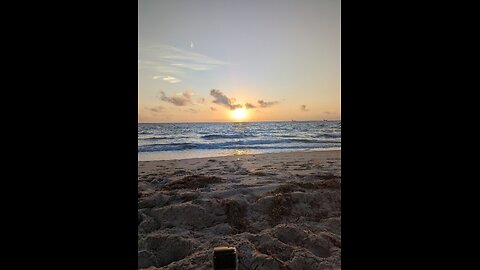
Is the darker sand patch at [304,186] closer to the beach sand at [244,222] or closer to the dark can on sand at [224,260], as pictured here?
the beach sand at [244,222]

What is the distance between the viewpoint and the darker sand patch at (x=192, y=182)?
4255 mm

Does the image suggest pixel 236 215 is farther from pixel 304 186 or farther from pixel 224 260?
pixel 224 260

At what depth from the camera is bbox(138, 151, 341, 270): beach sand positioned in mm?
2168

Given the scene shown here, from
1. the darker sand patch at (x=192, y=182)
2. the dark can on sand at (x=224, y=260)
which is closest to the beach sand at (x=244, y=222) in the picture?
the darker sand patch at (x=192, y=182)

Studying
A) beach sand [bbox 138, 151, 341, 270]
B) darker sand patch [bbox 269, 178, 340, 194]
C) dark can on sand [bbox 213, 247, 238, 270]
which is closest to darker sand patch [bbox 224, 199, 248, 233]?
Answer: beach sand [bbox 138, 151, 341, 270]

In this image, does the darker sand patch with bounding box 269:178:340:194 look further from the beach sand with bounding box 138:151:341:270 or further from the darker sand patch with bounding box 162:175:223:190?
the darker sand patch with bounding box 162:175:223:190

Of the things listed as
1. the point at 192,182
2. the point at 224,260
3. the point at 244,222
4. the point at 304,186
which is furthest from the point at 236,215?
the point at 224,260
